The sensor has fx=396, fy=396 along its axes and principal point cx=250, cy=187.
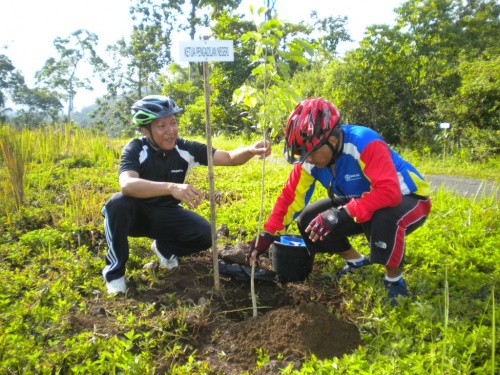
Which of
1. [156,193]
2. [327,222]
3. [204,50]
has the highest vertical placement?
[204,50]

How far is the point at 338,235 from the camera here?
2.95 metres

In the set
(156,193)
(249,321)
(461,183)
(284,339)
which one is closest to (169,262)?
(156,193)

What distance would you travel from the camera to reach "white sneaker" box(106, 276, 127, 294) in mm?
2790

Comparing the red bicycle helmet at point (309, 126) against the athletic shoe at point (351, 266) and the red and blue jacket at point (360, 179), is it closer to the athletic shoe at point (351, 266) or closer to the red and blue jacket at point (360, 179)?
the red and blue jacket at point (360, 179)

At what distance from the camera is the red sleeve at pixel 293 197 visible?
291 centimetres

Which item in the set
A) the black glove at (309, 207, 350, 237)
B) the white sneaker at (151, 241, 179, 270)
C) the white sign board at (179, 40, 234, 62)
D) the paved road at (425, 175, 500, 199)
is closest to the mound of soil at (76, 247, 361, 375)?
the white sneaker at (151, 241, 179, 270)

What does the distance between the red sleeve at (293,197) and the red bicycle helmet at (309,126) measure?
392mm

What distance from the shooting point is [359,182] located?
275 centimetres

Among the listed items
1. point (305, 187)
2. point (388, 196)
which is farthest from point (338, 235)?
point (388, 196)

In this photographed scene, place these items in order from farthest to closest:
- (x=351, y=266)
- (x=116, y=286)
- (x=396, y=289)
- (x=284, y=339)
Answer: (x=351, y=266), (x=116, y=286), (x=396, y=289), (x=284, y=339)

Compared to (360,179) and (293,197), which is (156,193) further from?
(360,179)

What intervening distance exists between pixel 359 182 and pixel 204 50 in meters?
1.35

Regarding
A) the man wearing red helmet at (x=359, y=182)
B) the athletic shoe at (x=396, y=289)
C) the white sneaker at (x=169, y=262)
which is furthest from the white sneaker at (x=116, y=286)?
the athletic shoe at (x=396, y=289)

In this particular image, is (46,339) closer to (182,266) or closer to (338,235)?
(182,266)
